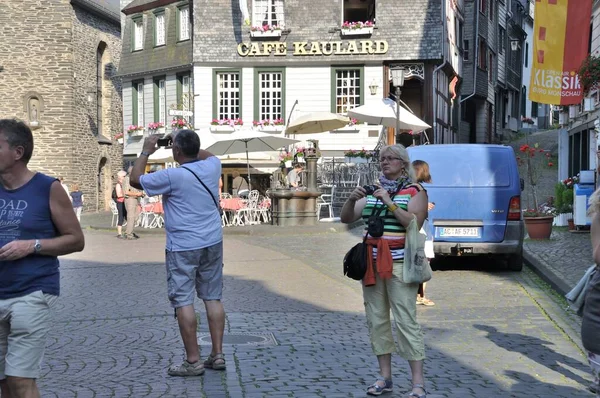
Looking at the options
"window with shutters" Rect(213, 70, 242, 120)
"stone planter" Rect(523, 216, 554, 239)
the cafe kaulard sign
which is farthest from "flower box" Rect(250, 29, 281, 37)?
"stone planter" Rect(523, 216, 554, 239)

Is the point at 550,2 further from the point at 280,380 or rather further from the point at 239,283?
the point at 280,380

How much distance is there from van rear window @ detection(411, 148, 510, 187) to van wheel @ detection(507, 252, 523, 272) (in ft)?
3.72

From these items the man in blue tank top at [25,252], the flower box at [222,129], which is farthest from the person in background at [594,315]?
the flower box at [222,129]

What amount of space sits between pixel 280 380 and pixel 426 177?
3451 millimetres

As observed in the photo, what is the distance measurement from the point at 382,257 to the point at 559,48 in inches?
608

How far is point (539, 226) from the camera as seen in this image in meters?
17.8

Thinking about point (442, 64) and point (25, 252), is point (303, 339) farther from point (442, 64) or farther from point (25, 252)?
point (442, 64)

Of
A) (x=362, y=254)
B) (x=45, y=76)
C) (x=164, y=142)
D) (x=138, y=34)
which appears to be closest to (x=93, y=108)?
(x=45, y=76)

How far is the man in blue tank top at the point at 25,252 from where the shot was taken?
177 inches

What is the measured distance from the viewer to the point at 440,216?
1361 centimetres

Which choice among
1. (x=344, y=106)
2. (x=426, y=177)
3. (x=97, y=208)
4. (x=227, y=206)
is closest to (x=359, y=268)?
(x=426, y=177)

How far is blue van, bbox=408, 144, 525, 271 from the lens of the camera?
13.5 metres

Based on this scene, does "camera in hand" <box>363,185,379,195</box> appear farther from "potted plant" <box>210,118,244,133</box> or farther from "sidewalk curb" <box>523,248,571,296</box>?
"potted plant" <box>210,118,244,133</box>

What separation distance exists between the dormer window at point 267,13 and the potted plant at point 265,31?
390mm
